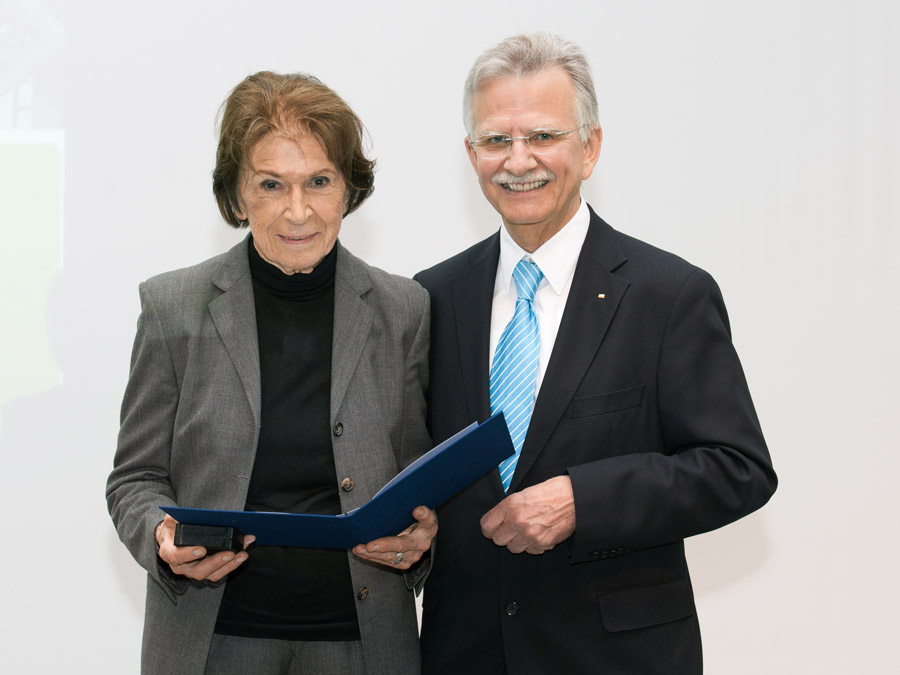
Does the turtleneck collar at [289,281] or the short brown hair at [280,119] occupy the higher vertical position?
the short brown hair at [280,119]

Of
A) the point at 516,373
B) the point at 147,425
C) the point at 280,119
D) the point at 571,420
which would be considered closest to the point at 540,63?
the point at 280,119

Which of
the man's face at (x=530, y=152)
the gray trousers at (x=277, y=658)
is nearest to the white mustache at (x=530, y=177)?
the man's face at (x=530, y=152)

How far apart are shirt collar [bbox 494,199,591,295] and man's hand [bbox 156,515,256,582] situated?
0.86 meters

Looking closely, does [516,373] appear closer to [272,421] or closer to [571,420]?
[571,420]

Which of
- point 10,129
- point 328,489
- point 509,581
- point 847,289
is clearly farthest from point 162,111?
point 847,289

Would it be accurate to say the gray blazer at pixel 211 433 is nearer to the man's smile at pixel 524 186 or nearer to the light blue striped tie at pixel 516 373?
the light blue striped tie at pixel 516 373

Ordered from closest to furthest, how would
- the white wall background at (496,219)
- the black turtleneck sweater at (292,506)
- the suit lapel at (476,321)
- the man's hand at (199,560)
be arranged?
the man's hand at (199,560) < the black turtleneck sweater at (292,506) < the suit lapel at (476,321) < the white wall background at (496,219)

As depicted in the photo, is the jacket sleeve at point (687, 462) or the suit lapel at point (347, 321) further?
the suit lapel at point (347, 321)

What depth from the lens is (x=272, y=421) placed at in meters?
2.04

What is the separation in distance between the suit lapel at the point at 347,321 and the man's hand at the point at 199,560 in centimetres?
36

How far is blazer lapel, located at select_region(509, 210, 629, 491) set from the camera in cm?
204

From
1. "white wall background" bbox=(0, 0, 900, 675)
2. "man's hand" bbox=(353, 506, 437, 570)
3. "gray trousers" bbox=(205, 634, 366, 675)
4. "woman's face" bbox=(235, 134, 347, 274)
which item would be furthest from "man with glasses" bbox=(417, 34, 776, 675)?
"white wall background" bbox=(0, 0, 900, 675)

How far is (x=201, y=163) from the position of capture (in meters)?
3.35

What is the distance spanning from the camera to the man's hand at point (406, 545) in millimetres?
1898
